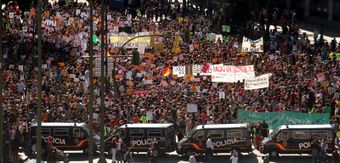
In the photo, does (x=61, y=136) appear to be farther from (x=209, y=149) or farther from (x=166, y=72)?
(x=166, y=72)

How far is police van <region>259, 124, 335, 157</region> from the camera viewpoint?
4834cm

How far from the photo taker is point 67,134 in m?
50.0

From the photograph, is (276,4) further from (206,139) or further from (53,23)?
(206,139)

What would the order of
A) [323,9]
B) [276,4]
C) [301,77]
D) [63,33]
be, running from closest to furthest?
1. [301,77]
2. [63,33]
3. [276,4]
4. [323,9]

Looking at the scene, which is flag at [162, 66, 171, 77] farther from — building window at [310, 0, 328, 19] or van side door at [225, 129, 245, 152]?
building window at [310, 0, 328, 19]

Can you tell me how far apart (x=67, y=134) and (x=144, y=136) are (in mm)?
3190

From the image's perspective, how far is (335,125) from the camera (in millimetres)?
51625

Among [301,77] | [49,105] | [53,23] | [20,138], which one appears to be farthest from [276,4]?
[20,138]

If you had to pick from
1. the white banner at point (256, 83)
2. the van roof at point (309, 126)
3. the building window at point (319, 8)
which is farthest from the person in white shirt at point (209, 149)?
the building window at point (319, 8)

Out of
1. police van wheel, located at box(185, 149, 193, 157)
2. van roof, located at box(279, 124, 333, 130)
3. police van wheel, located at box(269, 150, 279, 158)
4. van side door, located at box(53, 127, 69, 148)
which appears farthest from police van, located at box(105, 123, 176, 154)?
van roof, located at box(279, 124, 333, 130)

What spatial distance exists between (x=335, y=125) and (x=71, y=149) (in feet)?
36.7

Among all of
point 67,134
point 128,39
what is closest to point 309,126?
point 67,134

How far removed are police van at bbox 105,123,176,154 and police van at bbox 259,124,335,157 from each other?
3933mm

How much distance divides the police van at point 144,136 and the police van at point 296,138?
3.93 meters
